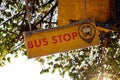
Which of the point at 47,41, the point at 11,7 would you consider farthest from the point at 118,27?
the point at 11,7

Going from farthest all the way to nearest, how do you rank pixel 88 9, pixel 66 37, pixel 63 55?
pixel 63 55
pixel 88 9
pixel 66 37

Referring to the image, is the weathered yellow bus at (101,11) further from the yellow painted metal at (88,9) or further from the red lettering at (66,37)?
the red lettering at (66,37)

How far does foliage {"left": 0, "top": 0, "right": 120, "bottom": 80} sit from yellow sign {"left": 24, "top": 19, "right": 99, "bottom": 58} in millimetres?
5650

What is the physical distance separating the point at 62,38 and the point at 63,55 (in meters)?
8.01

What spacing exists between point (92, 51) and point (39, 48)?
25.4 ft

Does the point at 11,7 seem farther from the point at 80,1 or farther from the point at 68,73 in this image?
the point at 80,1

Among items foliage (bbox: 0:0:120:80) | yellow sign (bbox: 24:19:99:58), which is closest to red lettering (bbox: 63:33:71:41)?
yellow sign (bbox: 24:19:99:58)

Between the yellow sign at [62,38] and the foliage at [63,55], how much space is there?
18.5 ft

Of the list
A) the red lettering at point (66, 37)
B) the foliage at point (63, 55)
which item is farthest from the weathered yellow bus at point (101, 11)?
the foliage at point (63, 55)

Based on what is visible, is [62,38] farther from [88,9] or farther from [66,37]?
[88,9]

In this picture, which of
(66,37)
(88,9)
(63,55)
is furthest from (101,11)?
(63,55)

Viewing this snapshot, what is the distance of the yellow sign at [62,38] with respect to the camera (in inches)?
192

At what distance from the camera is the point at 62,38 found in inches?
195

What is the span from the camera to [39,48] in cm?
498
